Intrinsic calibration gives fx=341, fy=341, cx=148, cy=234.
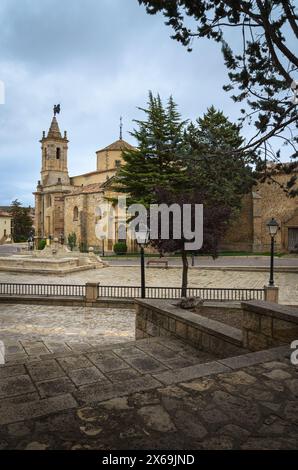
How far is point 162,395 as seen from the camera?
3.29 m

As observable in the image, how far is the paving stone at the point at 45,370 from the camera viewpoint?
427cm

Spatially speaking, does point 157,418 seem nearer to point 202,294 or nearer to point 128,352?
point 128,352

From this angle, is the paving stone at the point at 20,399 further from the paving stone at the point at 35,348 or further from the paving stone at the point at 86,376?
the paving stone at the point at 35,348

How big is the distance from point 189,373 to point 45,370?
1981 millimetres

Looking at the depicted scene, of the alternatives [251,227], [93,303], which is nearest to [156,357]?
[93,303]

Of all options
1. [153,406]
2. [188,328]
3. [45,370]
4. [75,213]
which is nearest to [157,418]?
[153,406]

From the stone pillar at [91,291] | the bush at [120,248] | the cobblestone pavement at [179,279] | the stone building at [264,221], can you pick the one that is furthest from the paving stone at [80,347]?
the stone building at [264,221]

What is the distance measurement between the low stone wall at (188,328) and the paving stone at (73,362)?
1948 mm

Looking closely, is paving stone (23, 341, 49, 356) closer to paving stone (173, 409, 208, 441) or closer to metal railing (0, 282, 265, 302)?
metal railing (0, 282, 265, 302)

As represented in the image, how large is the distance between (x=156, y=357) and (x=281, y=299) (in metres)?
10.1

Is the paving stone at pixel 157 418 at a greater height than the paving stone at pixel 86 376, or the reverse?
the paving stone at pixel 157 418

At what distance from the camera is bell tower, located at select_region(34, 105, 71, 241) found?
179ft

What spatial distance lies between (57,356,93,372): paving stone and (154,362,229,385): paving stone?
1.35 m
